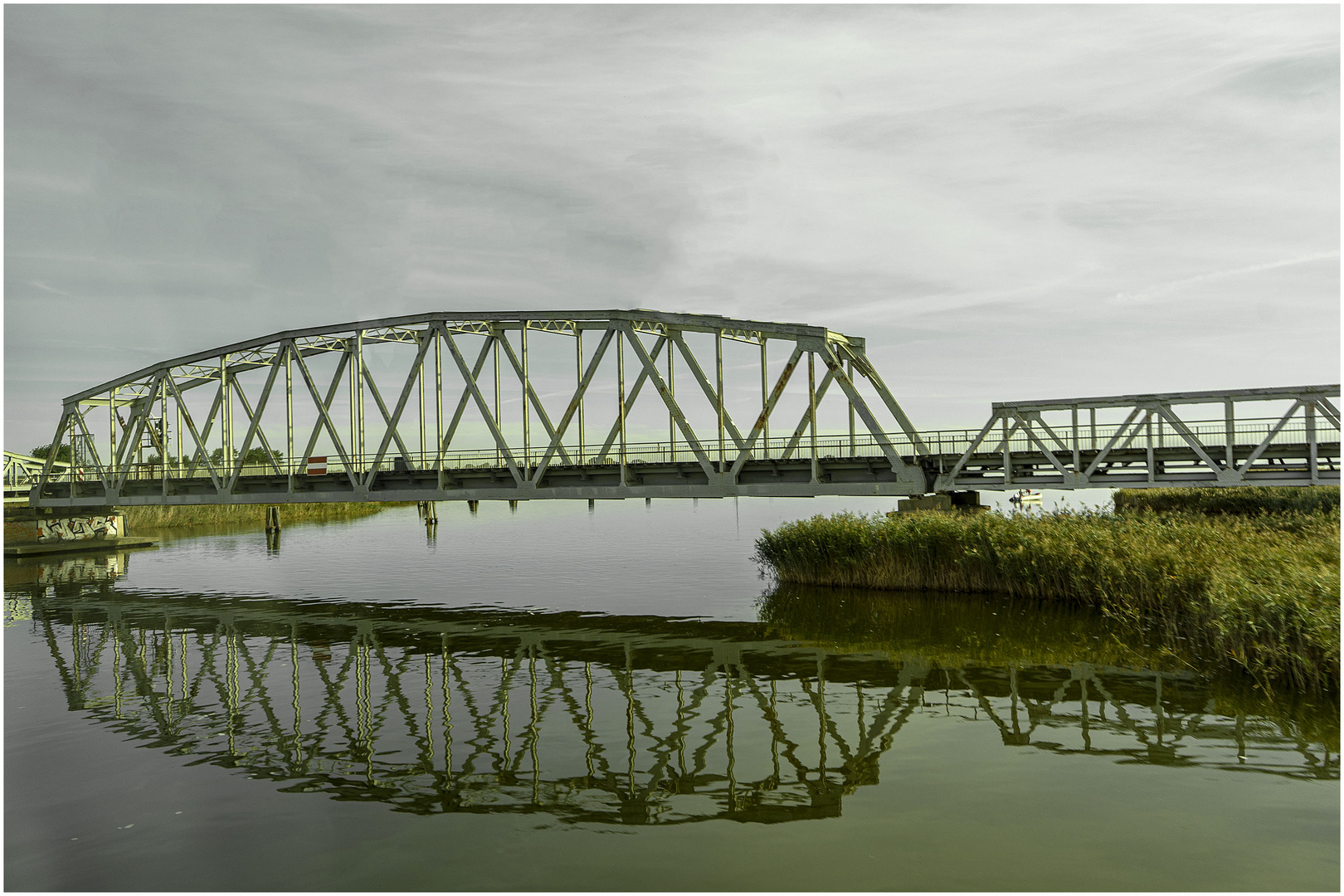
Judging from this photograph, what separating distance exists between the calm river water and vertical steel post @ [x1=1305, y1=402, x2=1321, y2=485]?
44.4 ft

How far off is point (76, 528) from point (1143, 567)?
62.0 m

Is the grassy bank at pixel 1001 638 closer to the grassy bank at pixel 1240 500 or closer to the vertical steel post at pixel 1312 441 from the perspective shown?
the grassy bank at pixel 1240 500

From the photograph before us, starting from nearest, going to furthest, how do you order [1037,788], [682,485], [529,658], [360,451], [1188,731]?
[1037,788]
[1188,731]
[529,658]
[682,485]
[360,451]

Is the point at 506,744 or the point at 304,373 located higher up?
the point at 304,373

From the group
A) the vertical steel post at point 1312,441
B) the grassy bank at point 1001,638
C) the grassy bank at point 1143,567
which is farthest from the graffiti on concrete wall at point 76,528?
the vertical steel post at point 1312,441

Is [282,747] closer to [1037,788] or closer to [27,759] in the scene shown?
[27,759]

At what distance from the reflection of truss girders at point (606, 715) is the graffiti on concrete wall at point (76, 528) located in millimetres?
39036

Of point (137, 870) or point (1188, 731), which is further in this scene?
point (1188, 731)

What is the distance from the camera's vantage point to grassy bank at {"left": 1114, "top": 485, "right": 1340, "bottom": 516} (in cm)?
3419

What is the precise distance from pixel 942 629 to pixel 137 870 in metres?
18.0

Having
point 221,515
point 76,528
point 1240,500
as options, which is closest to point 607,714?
point 1240,500

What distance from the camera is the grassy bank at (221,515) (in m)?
75.8

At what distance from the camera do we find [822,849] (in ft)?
32.3

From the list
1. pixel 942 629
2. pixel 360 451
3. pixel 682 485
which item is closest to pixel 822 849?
pixel 942 629
